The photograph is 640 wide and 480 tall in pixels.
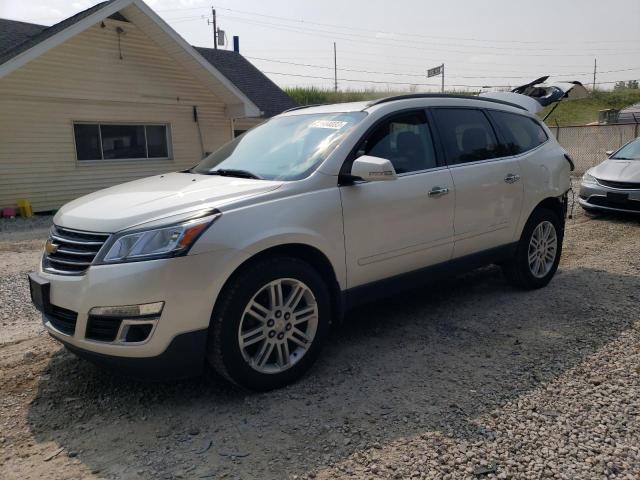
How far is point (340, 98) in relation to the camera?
111ft

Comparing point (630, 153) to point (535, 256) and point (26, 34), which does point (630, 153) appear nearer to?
point (535, 256)

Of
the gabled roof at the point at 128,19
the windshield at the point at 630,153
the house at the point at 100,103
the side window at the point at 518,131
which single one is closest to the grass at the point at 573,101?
the gabled roof at the point at 128,19

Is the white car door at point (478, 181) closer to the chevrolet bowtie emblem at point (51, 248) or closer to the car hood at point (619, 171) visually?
the chevrolet bowtie emblem at point (51, 248)

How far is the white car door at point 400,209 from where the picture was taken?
360cm

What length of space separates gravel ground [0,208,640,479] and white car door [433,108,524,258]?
2.37 ft

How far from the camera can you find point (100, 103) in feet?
41.6

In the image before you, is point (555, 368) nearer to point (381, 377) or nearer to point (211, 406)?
point (381, 377)

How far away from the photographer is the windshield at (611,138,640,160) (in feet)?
30.9

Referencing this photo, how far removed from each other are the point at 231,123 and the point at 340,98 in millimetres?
19453

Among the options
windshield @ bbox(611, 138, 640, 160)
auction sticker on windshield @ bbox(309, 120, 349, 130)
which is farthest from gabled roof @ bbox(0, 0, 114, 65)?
windshield @ bbox(611, 138, 640, 160)

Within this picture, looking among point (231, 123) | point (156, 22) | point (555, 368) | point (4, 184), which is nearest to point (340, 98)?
point (231, 123)

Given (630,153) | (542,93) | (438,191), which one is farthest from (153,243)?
(630,153)

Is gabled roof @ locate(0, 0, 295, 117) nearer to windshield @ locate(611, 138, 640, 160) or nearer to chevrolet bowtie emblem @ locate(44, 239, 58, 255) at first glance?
chevrolet bowtie emblem @ locate(44, 239, 58, 255)

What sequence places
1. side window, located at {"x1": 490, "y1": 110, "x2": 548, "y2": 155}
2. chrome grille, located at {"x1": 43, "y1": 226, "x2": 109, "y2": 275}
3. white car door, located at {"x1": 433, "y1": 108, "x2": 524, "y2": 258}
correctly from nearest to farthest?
chrome grille, located at {"x1": 43, "y1": 226, "x2": 109, "y2": 275} < white car door, located at {"x1": 433, "y1": 108, "x2": 524, "y2": 258} < side window, located at {"x1": 490, "y1": 110, "x2": 548, "y2": 155}
